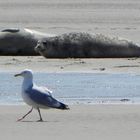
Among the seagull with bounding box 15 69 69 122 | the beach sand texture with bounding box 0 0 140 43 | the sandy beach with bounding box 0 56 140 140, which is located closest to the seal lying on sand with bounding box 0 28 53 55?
the beach sand texture with bounding box 0 0 140 43

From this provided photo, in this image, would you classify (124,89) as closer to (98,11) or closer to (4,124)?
(4,124)

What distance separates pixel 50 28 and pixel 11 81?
7.16m

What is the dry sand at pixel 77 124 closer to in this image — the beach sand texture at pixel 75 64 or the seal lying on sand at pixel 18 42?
the beach sand texture at pixel 75 64

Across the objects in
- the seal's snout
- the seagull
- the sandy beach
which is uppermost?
the seagull

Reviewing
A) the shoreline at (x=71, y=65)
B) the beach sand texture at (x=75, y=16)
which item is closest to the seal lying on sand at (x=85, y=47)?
the shoreline at (x=71, y=65)

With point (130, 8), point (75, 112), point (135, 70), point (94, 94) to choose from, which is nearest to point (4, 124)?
point (75, 112)

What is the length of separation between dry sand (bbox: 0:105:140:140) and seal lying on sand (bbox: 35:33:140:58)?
18.1ft

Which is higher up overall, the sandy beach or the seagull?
the seagull

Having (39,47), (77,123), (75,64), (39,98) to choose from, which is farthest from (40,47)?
(77,123)

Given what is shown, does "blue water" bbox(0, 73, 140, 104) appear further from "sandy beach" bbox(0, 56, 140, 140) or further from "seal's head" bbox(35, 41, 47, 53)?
"seal's head" bbox(35, 41, 47, 53)

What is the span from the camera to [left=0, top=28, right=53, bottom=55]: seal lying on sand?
15.3 meters

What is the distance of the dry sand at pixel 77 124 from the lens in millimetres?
7367

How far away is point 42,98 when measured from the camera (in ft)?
27.0

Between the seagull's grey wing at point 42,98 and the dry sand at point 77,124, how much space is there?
0.60 feet
